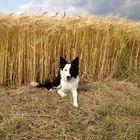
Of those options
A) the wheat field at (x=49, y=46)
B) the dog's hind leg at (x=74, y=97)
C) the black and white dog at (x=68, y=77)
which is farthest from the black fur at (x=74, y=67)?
the wheat field at (x=49, y=46)

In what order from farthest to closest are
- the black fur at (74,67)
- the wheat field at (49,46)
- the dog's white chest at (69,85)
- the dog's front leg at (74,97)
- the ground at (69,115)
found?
1. the wheat field at (49,46)
2. the dog's white chest at (69,85)
3. the black fur at (74,67)
4. the dog's front leg at (74,97)
5. the ground at (69,115)

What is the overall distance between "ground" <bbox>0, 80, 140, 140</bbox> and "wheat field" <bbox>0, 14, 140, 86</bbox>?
69 cm

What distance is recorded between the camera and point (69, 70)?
315 inches

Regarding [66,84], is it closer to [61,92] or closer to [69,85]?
[69,85]

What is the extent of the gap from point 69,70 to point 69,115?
1.19m

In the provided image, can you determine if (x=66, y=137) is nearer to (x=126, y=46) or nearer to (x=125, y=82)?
(x=125, y=82)

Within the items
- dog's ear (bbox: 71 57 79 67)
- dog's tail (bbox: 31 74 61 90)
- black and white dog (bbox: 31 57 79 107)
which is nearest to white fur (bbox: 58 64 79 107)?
black and white dog (bbox: 31 57 79 107)

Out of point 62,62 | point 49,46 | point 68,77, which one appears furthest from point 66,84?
point 49,46

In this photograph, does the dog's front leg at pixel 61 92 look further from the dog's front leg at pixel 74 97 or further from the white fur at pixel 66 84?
the dog's front leg at pixel 74 97

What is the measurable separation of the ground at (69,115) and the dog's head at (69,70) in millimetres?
339

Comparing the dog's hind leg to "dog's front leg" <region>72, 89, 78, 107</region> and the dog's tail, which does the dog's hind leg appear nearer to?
"dog's front leg" <region>72, 89, 78, 107</region>

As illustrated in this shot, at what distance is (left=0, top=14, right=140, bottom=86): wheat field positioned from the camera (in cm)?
919

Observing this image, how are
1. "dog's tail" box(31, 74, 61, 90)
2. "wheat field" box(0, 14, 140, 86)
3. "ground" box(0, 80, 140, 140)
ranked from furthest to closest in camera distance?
"wheat field" box(0, 14, 140, 86), "dog's tail" box(31, 74, 61, 90), "ground" box(0, 80, 140, 140)

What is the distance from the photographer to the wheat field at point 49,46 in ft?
30.1
